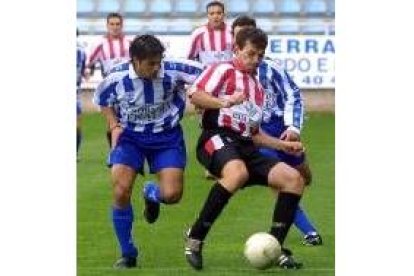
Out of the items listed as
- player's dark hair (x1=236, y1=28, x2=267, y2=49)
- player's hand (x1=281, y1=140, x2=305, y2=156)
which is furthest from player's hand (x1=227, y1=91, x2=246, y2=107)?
player's hand (x1=281, y1=140, x2=305, y2=156)

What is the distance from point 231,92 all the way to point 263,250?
1070 mm

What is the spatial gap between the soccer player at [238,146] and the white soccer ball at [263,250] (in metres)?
0.22

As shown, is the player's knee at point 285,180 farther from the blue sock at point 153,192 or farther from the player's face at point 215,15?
the player's face at point 215,15

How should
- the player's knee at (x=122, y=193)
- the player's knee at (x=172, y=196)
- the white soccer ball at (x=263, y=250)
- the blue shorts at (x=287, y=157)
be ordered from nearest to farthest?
1. the white soccer ball at (x=263, y=250)
2. the player's knee at (x=122, y=193)
3. the player's knee at (x=172, y=196)
4. the blue shorts at (x=287, y=157)

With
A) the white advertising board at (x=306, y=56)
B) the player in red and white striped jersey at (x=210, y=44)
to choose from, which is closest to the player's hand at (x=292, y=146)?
the player in red and white striped jersey at (x=210, y=44)

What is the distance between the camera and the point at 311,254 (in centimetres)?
989

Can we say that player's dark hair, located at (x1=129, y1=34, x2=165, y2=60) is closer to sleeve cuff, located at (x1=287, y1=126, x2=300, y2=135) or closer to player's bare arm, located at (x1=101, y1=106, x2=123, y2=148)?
player's bare arm, located at (x1=101, y1=106, x2=123, y2=148)

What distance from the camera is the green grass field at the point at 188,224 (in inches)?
364

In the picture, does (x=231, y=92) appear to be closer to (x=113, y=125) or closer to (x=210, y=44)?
(x=113, y=125)

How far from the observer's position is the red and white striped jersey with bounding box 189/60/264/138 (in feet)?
30.1

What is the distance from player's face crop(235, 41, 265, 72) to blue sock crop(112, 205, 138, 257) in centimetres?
122
